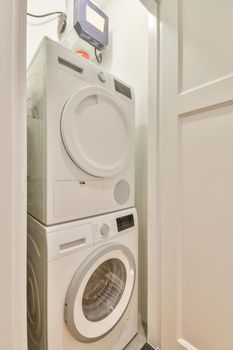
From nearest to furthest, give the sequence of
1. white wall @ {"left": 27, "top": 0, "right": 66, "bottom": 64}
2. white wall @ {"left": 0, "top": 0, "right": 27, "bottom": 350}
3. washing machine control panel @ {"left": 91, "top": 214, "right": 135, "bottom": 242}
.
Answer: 1. white wall @ {"left": 0, "top": 0, "right": 27, "bottom": 350}
2. washing machine control panel @ {"left": 91, "top": 214, "right": 135, "bottom": 242}
3. white wall @ {"left": 27, "top": 0, "right": 66, "bottom": 64}

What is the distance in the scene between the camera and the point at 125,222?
3.60 ft

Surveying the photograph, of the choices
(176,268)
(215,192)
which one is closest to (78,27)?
(215,192)

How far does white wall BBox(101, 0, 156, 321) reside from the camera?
4.33 ft

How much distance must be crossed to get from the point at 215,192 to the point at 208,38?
696 millimetres

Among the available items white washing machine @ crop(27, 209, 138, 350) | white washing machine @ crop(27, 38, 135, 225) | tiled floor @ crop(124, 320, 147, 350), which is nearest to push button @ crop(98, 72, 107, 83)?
white washing machine @ crop(27, 38, 135, 225)

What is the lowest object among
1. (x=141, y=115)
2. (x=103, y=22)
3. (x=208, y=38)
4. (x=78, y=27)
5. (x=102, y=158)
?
(x=102, y=158)

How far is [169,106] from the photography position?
999mm

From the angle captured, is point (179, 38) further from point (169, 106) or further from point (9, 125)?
point (9, 125)

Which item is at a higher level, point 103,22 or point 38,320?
point 103,22

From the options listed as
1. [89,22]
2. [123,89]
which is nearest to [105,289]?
[123,89]

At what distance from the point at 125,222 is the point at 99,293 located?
1.50 feet

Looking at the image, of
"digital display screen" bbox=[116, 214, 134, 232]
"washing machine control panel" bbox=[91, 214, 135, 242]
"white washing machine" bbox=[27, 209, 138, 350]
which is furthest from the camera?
"digital display screen" bbox=[116, 214, 134, 232]

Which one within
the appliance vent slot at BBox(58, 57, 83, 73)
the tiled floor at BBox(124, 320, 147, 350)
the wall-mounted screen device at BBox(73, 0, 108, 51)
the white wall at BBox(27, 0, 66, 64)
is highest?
the white wall at BBox(27, 0, 66, 64)

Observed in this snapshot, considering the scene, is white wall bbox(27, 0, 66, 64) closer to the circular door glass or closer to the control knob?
the control knob
